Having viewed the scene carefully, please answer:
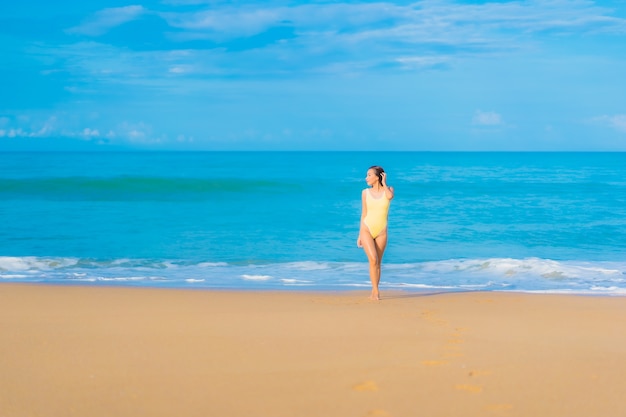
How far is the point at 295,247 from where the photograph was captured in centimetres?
1523

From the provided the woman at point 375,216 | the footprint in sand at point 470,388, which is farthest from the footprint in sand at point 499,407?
the woman at point 375,216

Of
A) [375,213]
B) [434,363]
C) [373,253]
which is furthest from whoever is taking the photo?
[373,253]

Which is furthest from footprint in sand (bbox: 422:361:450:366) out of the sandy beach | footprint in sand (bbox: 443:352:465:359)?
footprint in sand (bbox: 443:352:465:359)

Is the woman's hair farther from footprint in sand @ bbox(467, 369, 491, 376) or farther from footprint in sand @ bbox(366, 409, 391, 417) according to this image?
footprint in sand @ bbox(366, 409, 391, 417)

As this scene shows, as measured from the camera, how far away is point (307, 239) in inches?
658

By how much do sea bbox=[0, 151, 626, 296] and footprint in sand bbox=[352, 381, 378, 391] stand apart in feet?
15.5

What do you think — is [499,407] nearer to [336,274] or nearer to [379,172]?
[379,172]

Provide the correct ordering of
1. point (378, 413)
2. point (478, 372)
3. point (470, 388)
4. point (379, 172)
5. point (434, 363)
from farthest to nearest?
point (379, 172) < point (434, 363) < point (478, 372) < point (470, 388) < point (378, 413)

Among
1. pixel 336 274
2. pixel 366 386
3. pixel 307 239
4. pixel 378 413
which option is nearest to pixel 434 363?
pixel 366 386

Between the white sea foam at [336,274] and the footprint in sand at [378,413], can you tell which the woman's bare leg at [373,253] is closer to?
the white sea foam at [336,274]

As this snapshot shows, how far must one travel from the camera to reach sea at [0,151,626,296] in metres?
10.3

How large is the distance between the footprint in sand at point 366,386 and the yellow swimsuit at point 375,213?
3.31 metres

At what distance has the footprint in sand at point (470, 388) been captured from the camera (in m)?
4.21

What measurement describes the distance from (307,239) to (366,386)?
12.5 metres
